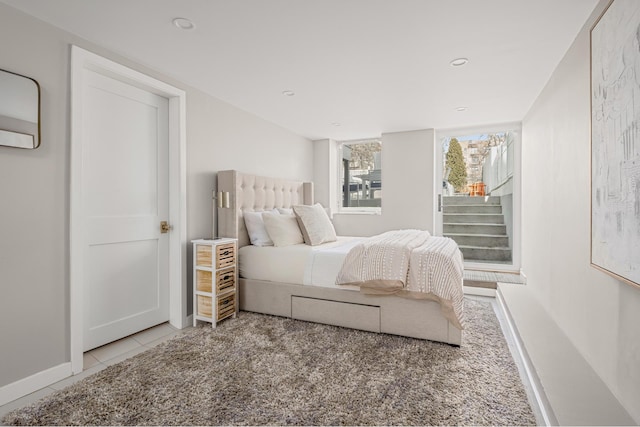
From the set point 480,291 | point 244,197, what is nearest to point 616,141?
point 480,291

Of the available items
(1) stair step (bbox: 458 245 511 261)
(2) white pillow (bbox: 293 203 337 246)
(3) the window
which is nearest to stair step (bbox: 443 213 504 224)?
(1) stair step (bbox: 458 245 511 261)

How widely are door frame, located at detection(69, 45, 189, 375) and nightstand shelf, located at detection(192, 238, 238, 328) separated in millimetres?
148

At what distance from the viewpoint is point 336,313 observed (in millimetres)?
2824

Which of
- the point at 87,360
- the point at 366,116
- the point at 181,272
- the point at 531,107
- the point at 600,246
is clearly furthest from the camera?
the point at 366,116

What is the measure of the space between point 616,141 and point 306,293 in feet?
7.82

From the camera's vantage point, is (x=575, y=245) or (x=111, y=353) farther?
(x=111, y=353)

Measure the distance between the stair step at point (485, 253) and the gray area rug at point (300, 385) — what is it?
236cm

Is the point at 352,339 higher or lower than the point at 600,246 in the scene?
lower

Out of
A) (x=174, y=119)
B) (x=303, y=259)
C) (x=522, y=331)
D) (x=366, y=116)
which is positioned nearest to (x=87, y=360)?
(x=303, y=259)

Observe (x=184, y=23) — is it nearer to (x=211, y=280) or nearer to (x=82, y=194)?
(x=82, y=194)

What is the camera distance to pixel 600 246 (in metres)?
1.69

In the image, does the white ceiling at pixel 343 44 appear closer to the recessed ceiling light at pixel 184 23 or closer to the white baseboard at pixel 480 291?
the recessed ceiling light at pixel 184 23

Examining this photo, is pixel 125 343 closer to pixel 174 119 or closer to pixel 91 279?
pixel 91 279

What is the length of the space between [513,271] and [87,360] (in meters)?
4.98
